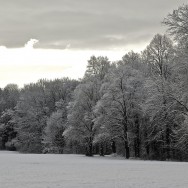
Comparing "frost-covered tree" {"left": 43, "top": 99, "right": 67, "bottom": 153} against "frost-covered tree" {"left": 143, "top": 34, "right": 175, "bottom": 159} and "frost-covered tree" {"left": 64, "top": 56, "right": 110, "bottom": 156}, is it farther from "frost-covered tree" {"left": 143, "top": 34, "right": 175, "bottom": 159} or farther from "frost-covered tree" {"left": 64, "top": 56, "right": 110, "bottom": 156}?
"frost-covered tree" {"left": 143, "top": 34, "right": 175, "bottom": 159}

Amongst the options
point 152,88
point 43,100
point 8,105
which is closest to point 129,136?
point 152,88

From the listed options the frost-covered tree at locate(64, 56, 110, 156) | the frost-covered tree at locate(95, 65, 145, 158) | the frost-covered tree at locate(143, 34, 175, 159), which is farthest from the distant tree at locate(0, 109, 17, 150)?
the frost-covered tree at locate(143, 34, 175, 159)

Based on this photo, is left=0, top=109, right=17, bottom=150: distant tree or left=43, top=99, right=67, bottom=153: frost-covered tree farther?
left=0, top=109, right=17, bottom=150: distant tree

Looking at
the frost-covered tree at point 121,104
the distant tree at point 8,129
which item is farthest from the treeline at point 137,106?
the distant tree at point 8,129

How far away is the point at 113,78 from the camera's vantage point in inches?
2370

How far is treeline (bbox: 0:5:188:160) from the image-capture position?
38.2 m

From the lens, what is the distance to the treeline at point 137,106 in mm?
38213

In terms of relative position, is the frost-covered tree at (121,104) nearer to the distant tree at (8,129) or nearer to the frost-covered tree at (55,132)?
the frost-covered tree at (55,132)

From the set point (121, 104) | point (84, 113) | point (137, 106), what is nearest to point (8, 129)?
point (84, 113)

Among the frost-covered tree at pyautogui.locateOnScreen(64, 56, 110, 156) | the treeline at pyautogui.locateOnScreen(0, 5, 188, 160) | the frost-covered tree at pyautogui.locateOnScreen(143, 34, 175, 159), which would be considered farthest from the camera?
the frost-covered tree at pyautogui.locateOnScreen(64, 56, 110, 156)

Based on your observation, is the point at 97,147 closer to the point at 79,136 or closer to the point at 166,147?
the point at 79,136

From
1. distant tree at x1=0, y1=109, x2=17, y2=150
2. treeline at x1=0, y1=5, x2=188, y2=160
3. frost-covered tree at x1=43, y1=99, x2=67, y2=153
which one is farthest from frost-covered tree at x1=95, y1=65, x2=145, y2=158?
distant tree at x1=0, y1=109, x2=17, y2=150

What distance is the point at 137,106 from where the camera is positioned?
2292 inches

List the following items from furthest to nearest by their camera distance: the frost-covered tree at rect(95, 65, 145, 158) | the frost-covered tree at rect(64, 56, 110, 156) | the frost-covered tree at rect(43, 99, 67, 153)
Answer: the frost-covered tree at rect(43, 99, 67, 153) < the frost-covered tree at rect(64, 56, 110, 156) < the frost-covered tree at rect(95, 65, 145, 158)
